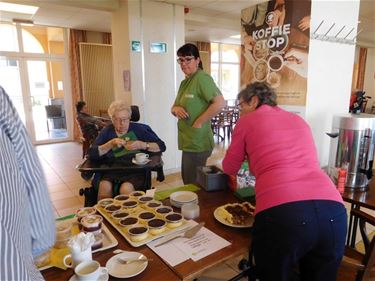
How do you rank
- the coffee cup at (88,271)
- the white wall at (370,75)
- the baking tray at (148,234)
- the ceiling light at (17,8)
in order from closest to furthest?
the coffee cup at (88,271) → the baking tray at (148,234) → the ceiling light at (17,8) → the white wall at (370,75)

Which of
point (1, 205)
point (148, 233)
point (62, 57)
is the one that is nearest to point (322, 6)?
point (148, 233)

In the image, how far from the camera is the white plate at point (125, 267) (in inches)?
37.4

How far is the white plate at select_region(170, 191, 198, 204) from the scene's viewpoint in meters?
1.47

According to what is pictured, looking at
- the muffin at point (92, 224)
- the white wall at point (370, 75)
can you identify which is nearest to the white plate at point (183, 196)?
the muffin at point (92, 224)

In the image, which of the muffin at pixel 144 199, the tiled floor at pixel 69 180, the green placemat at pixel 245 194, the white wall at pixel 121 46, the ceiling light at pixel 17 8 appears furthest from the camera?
the ceiling light at pixel 17 8

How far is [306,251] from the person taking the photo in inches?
44.1

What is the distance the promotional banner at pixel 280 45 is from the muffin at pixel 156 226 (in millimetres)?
1433

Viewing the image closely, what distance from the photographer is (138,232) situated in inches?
45.1

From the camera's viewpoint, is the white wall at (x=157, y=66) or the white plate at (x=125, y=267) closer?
the white plate at (x=125, y=267)

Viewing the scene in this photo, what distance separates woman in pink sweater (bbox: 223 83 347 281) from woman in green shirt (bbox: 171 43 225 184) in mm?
880

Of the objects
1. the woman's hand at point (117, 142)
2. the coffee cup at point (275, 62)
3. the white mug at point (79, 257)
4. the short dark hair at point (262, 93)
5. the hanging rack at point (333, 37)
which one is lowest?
the white mug at point (79, 257)

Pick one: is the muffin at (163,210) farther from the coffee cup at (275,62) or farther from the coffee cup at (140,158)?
the coffee cup at (275,62)

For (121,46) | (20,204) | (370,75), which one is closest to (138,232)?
(20,204)

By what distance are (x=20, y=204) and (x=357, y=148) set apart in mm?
1902
